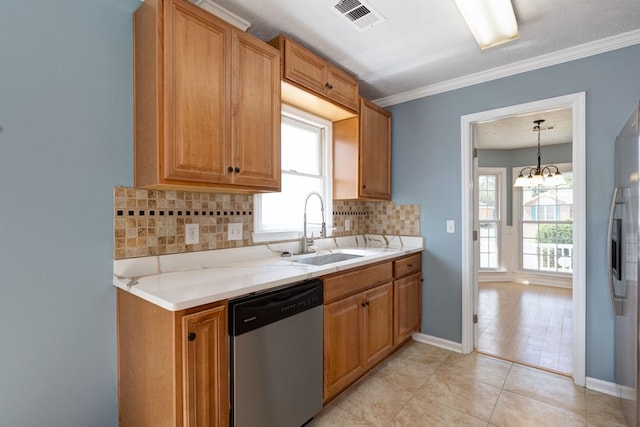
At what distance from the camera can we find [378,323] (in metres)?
2.35

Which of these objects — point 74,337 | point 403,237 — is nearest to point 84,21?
point 74,337

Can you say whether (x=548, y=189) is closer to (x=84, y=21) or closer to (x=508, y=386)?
(x=508, y=386)

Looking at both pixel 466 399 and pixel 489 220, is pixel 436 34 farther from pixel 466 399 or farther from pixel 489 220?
pixel 489 220

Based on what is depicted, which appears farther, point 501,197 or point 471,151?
point 501,197

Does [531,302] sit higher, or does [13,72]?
[13,72]

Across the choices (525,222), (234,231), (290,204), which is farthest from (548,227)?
(234,231)

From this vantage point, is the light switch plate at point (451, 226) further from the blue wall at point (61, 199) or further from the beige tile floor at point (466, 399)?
the blue wall at point (61, 199)

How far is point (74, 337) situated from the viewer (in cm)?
146

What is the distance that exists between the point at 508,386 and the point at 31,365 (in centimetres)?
279

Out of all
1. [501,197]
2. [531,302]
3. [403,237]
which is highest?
[501,197]

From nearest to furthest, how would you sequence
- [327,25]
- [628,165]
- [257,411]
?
[257,411] → [628,165] → [327,25]

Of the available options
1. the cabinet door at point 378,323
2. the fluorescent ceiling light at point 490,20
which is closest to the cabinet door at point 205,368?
the cabinet door at point 378,323

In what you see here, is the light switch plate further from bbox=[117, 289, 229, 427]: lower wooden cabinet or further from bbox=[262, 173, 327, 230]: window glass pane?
bbox=[117, 289, 229, 427]: lower wooden cabinet

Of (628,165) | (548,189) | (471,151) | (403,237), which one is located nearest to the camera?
(628,165)
